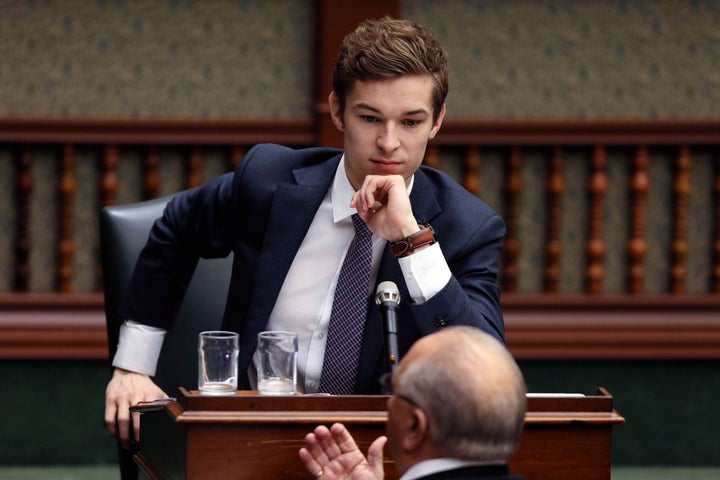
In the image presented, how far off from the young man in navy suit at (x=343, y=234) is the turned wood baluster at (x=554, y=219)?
186cm

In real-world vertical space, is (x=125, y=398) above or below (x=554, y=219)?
below

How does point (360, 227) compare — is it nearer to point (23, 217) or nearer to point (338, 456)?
point (338, 456)

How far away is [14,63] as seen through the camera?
462 centimetres

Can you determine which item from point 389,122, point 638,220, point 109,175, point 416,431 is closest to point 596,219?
point 638,220

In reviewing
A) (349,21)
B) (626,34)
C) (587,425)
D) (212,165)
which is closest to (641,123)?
(626,34)

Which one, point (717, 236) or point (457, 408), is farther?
point (717, 236)

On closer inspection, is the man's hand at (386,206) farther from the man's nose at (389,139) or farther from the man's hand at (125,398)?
the man's hand at (125,398)

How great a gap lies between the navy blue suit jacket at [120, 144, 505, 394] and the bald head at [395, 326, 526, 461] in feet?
2.58

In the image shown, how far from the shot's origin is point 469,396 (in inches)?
69.5

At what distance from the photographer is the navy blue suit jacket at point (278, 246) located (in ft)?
8.92

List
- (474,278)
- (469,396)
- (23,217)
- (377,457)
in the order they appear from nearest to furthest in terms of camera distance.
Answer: (469,396) < (377,457) < (474,278) < (23,217)

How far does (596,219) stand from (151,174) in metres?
1.61

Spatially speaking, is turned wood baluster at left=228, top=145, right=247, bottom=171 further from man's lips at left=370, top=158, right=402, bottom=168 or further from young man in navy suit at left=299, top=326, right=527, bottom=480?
young man in navy suit at left=299, top=326, right=527, bottom=480

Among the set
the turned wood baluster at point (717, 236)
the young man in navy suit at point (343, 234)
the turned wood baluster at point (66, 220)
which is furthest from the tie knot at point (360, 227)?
the turned wood baluster at point (717, 236)
